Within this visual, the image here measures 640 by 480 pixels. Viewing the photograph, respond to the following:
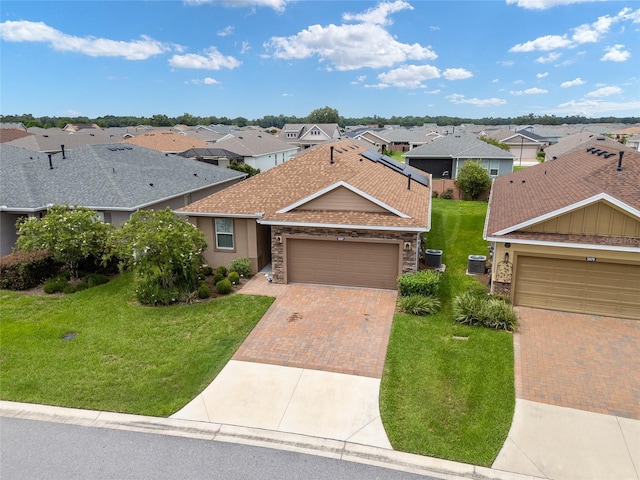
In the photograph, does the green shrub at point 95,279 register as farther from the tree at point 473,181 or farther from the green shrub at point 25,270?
the tree at point 473,181

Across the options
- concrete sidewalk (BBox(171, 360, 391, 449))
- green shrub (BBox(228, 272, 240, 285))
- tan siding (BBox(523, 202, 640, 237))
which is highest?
tan siding (BBox(523, 202, 640, 237))

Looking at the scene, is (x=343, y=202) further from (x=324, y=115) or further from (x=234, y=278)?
(x=324, y=115)

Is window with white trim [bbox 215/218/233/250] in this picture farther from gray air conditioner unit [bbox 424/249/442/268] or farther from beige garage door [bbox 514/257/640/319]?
beige garage door [bbox 514/257/640/319]

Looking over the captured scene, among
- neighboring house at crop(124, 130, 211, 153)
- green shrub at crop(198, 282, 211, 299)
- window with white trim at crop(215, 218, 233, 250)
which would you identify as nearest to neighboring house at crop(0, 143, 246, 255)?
window with white trim at crop(215, 218, 233, 250)

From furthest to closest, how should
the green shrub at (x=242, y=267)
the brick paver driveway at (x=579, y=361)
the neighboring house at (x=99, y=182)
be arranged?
the neighboring house at (x=99, y=182) → the green shrub at (x=242, y=267) → the brick paver driveway at (x=579, y=361)

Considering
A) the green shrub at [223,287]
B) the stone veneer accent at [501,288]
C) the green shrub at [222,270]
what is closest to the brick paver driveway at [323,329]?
the green shrub at [223,287]

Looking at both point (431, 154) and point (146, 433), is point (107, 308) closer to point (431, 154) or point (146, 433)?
point (146, 433)
